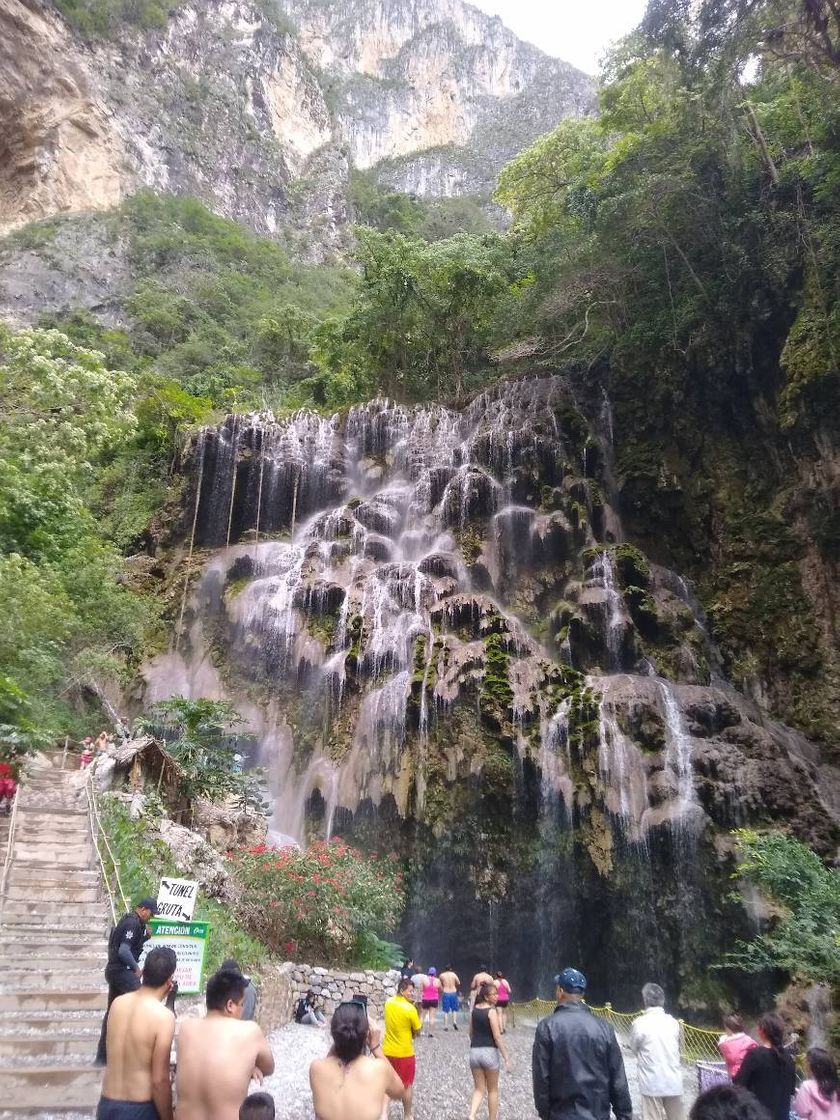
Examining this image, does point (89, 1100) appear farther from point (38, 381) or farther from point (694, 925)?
point (38, 381)

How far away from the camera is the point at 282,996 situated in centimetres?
912

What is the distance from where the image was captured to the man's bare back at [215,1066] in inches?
120

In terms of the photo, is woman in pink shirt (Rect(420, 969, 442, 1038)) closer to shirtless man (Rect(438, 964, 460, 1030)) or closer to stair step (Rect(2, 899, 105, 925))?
shirtless man (Rect(438, 964, 460, 1030))

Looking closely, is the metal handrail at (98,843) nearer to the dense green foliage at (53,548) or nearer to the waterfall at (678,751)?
the dense green foliage at (53,548)

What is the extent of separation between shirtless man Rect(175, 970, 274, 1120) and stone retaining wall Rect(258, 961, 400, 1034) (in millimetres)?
6193

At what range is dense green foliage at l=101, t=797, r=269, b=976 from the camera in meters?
8.42

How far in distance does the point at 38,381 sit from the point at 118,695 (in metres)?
7.44

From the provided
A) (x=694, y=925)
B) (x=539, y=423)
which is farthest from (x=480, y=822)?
(x=539, y=423)

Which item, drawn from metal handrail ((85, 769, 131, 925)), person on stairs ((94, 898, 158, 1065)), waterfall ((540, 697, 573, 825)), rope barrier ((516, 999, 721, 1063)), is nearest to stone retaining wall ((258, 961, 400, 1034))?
metal handrail ((85, 769, 131, 925))

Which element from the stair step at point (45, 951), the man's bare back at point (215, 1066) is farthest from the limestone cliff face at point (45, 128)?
the man's bare back at point (215, 1066)

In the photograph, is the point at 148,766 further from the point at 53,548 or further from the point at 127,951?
Answer: the point at 127,951

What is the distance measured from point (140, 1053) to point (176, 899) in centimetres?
322

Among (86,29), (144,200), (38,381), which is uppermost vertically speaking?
(86,29)

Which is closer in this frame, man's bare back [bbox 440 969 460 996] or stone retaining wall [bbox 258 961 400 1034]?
stone retaining wall [bbox 258 961 400 1034]
